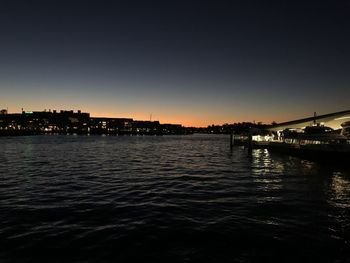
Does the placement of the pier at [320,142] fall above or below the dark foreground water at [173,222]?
above

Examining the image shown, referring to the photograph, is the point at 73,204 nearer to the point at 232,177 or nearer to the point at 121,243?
the point at 121,243

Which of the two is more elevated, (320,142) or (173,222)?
(320,142)

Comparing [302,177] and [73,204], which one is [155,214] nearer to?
[73,204]

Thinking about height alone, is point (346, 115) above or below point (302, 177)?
above

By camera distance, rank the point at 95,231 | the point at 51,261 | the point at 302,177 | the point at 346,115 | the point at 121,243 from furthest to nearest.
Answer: the point at 346,115, the point at 302,177, the point at 95,231, the point at 121,243, the point at 51,261

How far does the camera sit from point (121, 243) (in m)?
10.7

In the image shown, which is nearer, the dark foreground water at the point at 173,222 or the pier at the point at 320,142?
the dark foreground water at the point at 173,222

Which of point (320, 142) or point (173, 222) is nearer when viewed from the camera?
point (173, 222)

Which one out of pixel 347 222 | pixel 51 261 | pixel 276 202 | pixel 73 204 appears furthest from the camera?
pixel 276 202

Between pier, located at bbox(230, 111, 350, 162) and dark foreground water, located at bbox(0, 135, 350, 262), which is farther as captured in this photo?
pier, located at bbox(230, 111, 350, 162)

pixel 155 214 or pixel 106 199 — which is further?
pixel 106 199

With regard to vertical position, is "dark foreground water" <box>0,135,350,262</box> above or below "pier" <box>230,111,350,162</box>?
below

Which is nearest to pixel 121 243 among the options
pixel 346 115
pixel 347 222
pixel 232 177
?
pixel 347 222

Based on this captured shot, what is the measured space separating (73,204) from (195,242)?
331 inches
